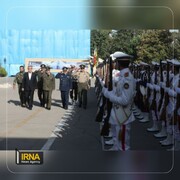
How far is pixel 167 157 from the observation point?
524cm

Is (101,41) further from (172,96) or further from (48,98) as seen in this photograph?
(48,98)

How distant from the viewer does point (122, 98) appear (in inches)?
196

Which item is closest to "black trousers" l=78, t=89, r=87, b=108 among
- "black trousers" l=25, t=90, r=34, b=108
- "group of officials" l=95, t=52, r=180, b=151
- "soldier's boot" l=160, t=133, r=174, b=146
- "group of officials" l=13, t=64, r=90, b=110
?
"group of officials" l=13, t=64, r=90, b=110

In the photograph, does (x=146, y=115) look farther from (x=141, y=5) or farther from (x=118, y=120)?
(x=141, y=5)

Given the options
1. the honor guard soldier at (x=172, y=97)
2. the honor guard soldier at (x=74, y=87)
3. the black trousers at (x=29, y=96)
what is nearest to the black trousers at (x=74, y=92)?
the honor guard soldier at (x=74, y=87)

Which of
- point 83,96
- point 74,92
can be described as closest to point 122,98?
point 83,96

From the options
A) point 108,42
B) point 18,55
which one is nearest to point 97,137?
point 108,42

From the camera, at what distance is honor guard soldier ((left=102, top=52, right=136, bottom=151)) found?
16.4 feet

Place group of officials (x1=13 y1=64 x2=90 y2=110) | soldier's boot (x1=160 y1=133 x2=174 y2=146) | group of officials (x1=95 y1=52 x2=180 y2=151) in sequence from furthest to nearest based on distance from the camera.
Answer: group of officials (x1=13 y1=64 x2=90 y2=110) → soldier's boot (x1=160 y1=133 x2=174 y2=146) → group of officials (x1=95 y1=52 x2=180 y2=151)

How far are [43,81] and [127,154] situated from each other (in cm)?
812

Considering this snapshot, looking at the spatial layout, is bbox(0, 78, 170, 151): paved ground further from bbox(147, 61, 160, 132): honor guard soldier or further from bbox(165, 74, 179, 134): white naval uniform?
bbox(165, 74, 179, 134): white naval uniform

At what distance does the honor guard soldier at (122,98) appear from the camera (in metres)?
4.99

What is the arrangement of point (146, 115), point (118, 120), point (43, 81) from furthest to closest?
point (43, 81)
point (146, 115)
point (118, 120)

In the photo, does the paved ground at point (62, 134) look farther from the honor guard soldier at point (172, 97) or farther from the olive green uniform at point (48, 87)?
the olive green uniform at point (48, 87)
